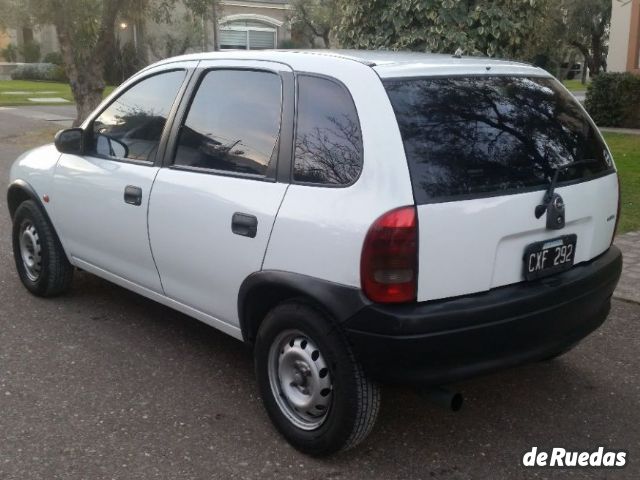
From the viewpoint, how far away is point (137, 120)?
4.51 meters

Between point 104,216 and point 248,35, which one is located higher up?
point 248,35

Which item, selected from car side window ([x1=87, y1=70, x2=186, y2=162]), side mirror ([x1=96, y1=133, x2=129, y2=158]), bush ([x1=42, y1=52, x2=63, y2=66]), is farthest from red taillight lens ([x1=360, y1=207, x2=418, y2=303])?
bush ([x1=42, y1=52, x2=63, y2=66])

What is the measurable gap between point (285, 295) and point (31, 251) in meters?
2.81

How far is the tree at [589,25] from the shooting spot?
94.7 feet

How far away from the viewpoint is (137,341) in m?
4.70

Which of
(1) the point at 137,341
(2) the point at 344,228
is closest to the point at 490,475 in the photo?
(2) the point at 344,228

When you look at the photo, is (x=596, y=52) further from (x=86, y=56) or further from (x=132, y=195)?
(x=132, y=195)

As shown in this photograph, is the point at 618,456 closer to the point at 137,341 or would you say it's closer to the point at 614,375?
the point at 614,375

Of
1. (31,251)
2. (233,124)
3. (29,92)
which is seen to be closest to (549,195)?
(233,124)

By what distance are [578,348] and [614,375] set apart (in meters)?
0.42

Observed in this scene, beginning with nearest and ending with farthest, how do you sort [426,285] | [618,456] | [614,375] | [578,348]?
[426,285], [618,456], [614,375], [578,348]

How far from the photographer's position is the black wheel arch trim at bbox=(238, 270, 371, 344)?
3033 mm

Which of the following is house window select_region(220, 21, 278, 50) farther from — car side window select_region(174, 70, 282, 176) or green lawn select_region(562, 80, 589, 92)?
car side window select_region(174, 70, 282, 176)

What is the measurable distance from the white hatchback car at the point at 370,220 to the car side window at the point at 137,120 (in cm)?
10
